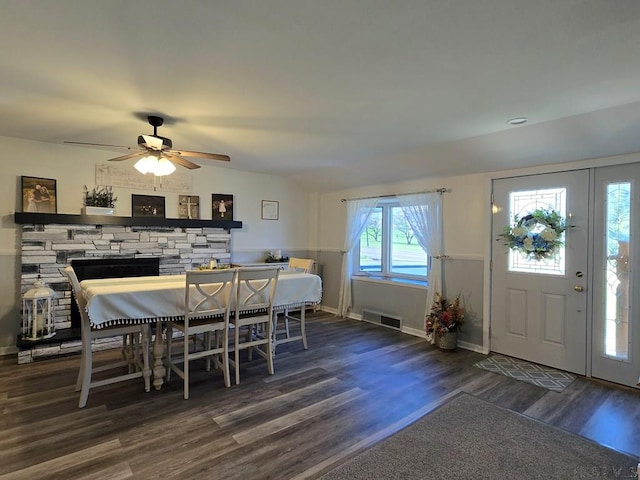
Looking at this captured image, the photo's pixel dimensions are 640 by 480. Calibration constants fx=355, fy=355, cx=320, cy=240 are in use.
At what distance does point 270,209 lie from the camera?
233 inches

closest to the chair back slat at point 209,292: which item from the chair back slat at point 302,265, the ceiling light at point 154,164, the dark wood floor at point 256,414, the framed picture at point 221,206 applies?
the dark wood floor at point 256,414

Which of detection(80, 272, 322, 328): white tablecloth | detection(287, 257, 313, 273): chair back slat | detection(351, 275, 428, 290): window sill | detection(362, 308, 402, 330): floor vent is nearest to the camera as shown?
detection(80, 272, 322, 328): white tablecloth

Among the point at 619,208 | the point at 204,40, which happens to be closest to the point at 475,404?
the point at 619,208

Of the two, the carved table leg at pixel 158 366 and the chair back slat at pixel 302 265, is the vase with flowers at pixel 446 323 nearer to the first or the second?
the chair back slat at pixel 302 265

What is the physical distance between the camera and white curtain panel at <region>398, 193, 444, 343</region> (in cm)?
457

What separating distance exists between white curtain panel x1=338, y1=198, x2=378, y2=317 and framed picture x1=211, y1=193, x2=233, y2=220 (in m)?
1.87

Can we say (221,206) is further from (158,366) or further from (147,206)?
(158,366)

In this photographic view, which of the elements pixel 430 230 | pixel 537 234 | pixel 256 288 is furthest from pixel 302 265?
pixel 537 234

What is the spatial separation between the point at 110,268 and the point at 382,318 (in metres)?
3.69

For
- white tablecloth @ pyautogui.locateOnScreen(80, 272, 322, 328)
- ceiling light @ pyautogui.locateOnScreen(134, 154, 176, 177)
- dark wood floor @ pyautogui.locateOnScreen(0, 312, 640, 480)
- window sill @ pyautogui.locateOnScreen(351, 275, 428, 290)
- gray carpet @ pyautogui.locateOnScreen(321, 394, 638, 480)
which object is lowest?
gray carpet @ pyautogui.locateOnScreen(321, 394, 638, 480)

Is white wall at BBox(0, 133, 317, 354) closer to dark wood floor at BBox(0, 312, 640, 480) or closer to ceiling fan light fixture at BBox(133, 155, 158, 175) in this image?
dark wood floor at BBox(0, 312, 640, 480)

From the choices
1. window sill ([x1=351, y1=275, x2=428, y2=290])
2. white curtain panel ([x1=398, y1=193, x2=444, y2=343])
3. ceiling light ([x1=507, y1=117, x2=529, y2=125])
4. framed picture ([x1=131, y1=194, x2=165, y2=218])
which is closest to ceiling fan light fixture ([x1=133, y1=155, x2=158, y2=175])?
framed picture ([x1=131, y1=194, x2=165, y2=218])

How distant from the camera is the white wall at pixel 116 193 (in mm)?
3857

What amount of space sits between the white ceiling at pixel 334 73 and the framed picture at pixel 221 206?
1.51 meters
